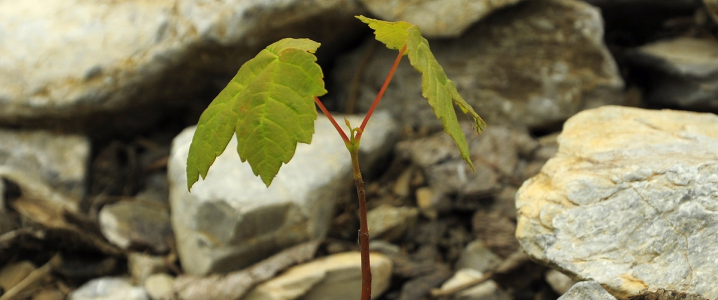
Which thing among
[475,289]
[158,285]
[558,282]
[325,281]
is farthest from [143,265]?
[558,282]

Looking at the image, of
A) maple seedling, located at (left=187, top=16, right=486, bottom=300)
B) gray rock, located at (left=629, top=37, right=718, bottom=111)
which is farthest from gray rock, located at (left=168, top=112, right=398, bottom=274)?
gray rock, located at (left=629, top=37, right=718, bottom=111)

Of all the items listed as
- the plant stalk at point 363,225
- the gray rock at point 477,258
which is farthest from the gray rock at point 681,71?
the plant stalk at point 363,225

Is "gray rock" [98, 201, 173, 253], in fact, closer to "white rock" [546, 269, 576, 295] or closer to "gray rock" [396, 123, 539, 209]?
"gray rock" [396, 123, 539, 209]

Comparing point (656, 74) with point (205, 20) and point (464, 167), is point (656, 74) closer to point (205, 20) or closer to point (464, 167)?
point (464, 167)

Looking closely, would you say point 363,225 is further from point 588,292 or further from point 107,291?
point 107,291

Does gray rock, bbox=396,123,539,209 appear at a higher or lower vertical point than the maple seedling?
lower
